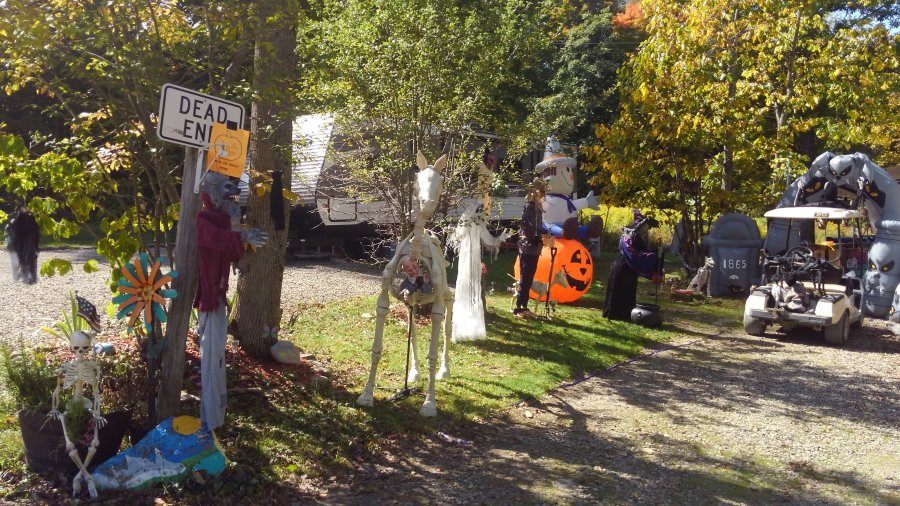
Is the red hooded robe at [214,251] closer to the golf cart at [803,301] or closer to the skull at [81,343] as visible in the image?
the skull at [81,343]

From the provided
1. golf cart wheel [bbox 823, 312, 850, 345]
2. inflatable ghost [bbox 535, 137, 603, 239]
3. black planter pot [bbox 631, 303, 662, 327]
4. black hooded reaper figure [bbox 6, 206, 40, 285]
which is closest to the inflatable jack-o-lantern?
inflatable ghost [bbox 535, 137, 603, 239]

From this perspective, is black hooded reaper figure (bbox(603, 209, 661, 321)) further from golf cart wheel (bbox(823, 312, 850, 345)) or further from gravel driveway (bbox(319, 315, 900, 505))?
golf cart wheel (bbox(823, 312, 850, 345))

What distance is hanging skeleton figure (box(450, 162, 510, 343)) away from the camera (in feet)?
30.9

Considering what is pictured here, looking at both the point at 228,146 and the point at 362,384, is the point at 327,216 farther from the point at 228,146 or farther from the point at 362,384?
the point at 228,146

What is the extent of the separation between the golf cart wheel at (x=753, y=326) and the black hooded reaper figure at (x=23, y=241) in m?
9.26

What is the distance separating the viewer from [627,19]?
30453mm

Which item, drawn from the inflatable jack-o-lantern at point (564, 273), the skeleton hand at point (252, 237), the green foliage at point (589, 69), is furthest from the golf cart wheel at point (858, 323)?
the green foliage at point (589, 69)

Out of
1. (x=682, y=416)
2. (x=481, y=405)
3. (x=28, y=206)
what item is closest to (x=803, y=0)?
(x=682, y=416)

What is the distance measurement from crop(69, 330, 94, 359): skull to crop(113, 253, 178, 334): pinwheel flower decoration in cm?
30

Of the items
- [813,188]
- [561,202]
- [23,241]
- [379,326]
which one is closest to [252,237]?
[23,241]

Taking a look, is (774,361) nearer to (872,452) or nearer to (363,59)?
(872,452)

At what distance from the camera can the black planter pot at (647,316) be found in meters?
11.4

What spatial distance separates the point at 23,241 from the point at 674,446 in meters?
5.10

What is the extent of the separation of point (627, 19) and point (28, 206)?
93.7ft
